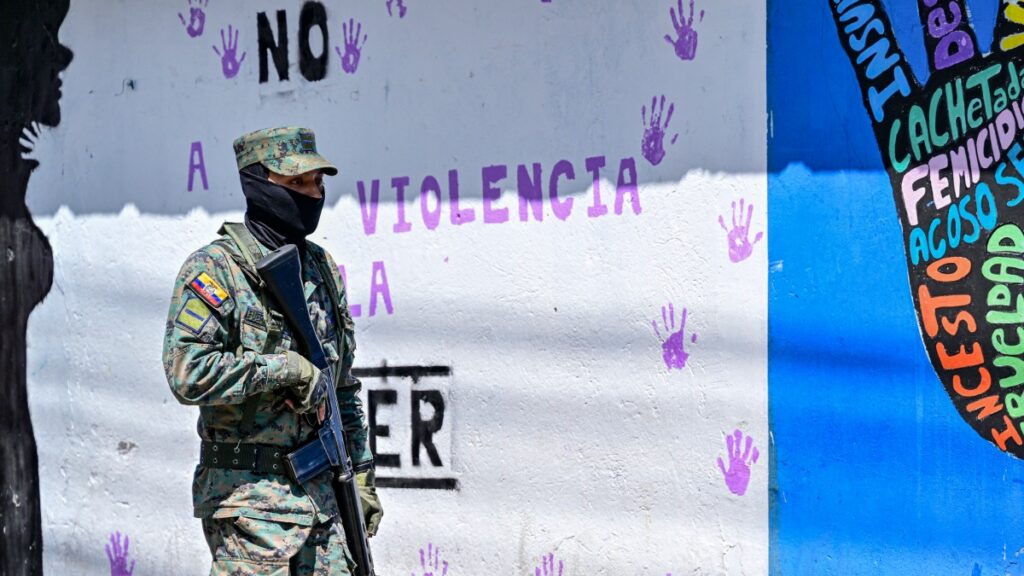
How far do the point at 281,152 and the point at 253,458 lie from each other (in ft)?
2.72

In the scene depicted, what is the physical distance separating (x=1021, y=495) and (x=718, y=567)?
38.2 inches

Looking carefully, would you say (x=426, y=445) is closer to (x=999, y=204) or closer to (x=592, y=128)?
(x=592, y=128)

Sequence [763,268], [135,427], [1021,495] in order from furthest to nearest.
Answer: [135,427] → [763,268] → [1021,495]

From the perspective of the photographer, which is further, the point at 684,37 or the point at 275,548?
the point at 684,37

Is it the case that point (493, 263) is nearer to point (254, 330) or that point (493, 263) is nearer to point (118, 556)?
point (254, 330)

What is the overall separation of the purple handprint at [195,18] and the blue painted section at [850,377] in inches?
93.3

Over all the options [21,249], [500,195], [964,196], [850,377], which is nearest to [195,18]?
[21,249]

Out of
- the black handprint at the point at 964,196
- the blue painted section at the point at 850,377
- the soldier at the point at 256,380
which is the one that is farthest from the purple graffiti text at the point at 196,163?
the black handprint at the point at 964,196

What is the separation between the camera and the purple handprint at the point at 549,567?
14.4ft

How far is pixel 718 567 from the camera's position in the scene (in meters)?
4.12

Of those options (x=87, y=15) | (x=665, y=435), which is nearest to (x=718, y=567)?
(x=665, y=435)

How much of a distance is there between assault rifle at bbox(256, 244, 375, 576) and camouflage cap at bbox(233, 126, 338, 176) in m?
0.22

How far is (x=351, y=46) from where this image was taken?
487 centimetres

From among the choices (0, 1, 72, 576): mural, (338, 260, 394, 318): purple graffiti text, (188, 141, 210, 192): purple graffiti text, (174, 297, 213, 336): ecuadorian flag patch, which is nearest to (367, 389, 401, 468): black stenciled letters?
(338, 260, 394, 318): purple graffiti text
